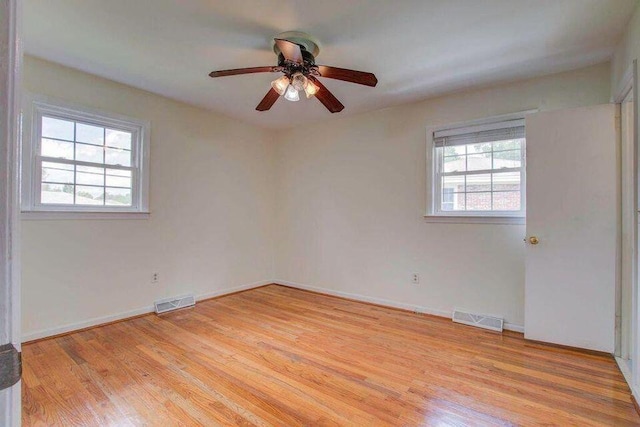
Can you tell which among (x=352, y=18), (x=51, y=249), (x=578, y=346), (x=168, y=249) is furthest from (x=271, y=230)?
(x=578, y=346)

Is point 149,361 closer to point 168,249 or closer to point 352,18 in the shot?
point 168,249

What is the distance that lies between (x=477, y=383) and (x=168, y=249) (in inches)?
131

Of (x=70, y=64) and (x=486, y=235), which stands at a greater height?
(x=70, y=64)

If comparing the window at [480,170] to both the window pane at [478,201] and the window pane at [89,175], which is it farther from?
the window pane at [89,175]

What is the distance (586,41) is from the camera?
7.89 ft

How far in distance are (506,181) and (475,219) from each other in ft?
1.57

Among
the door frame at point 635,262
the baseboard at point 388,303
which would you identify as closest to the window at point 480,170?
the door frame at point 635,262

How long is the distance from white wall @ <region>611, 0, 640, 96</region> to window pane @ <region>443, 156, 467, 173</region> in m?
1.30

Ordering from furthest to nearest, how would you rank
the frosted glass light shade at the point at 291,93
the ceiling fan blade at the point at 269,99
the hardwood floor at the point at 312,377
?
the ceiling fan blade at the point at 269,99
the frosted glass light shade at the point at 291,93
the hardwood floor at the point at 312,377

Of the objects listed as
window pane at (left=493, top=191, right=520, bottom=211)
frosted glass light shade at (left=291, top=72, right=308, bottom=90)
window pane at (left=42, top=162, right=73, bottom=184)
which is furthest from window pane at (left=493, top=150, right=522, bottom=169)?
window pane at (left=42, top=162, right=73, bottom=184)

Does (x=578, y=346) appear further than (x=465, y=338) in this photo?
No

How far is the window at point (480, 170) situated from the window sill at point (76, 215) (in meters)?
3.29

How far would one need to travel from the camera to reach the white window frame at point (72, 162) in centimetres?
275

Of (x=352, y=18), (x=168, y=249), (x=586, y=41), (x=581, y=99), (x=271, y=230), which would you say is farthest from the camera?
(x=271, y=230)
